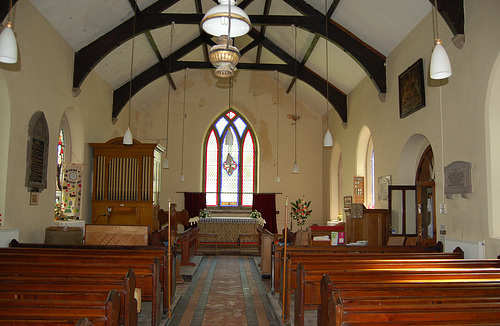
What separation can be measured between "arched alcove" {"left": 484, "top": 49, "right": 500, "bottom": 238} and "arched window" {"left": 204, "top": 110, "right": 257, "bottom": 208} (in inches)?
376

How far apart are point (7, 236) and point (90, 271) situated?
2.72 m

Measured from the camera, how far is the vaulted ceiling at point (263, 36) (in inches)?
292

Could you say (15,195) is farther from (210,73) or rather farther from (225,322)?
(210,73)

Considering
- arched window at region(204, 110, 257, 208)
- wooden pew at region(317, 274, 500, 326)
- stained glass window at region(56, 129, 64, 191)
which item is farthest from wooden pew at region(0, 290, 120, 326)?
arched window at region(204, 110, 257, 208)

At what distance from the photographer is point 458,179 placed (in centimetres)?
586

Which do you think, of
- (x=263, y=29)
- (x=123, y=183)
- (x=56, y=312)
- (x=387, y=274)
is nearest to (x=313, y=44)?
(x=263, y=29)

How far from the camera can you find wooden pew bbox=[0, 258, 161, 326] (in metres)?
3.79

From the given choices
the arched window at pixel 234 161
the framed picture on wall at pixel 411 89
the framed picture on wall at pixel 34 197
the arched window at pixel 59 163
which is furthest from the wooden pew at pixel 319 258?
the arched window at pixel 234 161

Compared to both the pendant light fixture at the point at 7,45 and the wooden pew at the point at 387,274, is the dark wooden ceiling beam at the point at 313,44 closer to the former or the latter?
the wooden pew at the point at 387,274

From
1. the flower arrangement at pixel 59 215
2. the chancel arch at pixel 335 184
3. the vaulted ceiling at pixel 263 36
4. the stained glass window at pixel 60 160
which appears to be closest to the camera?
the vaulted ceiling at pixel 263 36

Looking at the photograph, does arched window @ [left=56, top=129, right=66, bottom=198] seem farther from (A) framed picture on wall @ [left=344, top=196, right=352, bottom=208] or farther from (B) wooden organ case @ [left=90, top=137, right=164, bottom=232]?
(A) framed picture on wall @ [left=344, top=196, right=352, bottom=208]

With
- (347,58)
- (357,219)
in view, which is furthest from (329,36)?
(357,219)

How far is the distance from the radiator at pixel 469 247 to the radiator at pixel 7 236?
622 centimetres

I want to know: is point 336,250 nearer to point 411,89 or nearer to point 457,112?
point 457,112
